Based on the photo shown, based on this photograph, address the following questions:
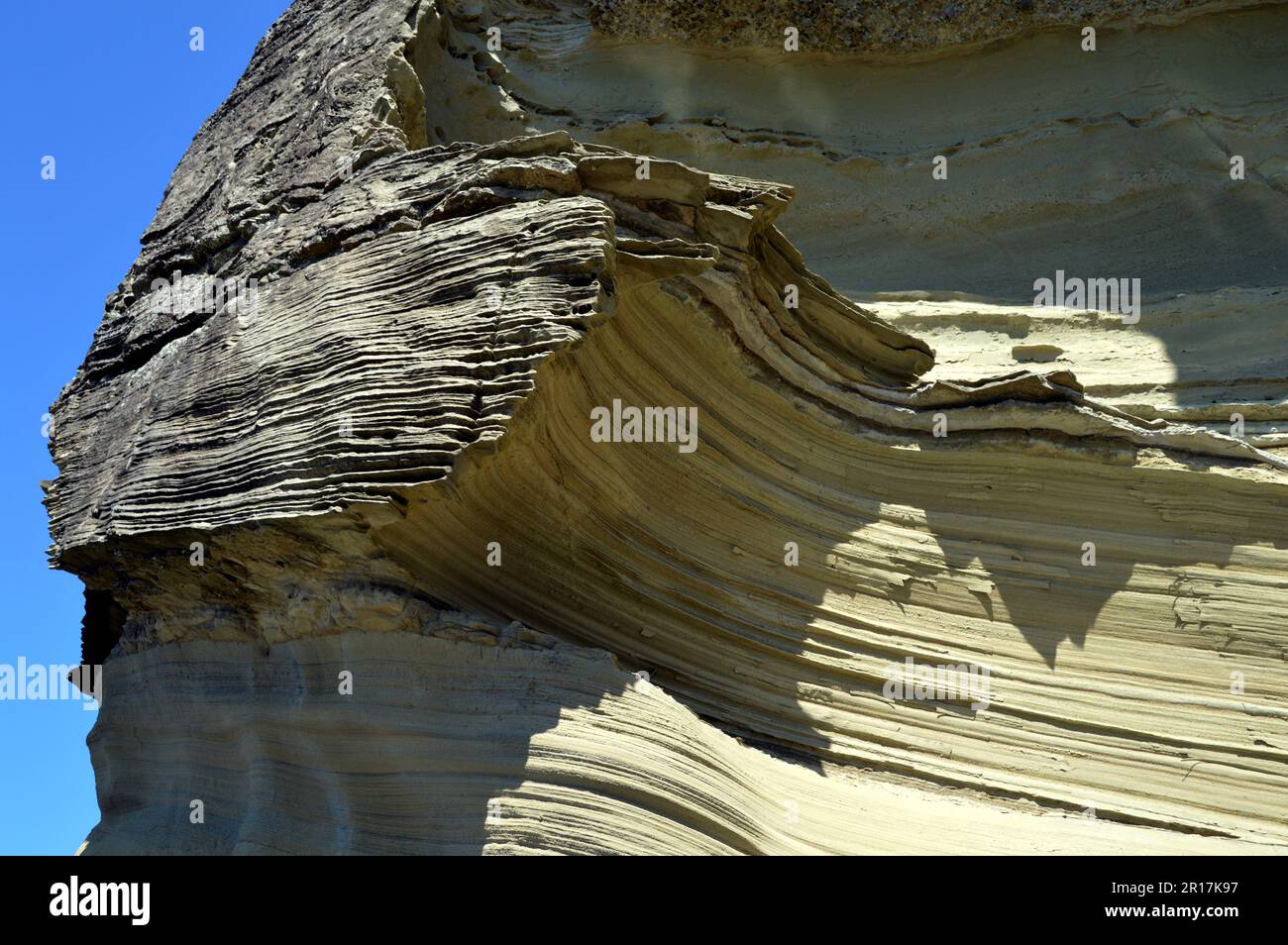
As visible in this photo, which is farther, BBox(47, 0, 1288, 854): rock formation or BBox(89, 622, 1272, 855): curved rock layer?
BBox(47, 0, 1288, 854): rock formation

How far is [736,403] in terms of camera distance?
5.34 m

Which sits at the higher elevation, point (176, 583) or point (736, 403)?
point (736, 403)

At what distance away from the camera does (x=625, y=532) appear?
5.04 meters

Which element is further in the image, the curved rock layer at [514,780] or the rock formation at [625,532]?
the rock formation at [625,532]

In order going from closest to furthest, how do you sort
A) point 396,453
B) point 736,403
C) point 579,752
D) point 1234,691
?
point 579,752 → point 396,453 → point 1234,691 → point 736,403

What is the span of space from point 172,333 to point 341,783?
2631 millimetres

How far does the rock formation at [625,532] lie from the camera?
174 inches

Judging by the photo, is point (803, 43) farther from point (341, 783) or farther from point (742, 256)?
point (341, 783)

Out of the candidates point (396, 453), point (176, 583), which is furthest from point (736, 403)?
point (176, 583)

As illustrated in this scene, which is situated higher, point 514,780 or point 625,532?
point 625,532

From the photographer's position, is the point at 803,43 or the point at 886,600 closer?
the point at 886,600

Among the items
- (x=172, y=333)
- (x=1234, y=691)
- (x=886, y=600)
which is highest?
(x=172, y=333)

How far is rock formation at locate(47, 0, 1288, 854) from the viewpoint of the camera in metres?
4.43

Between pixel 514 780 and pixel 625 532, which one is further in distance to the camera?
pixel 625 532
